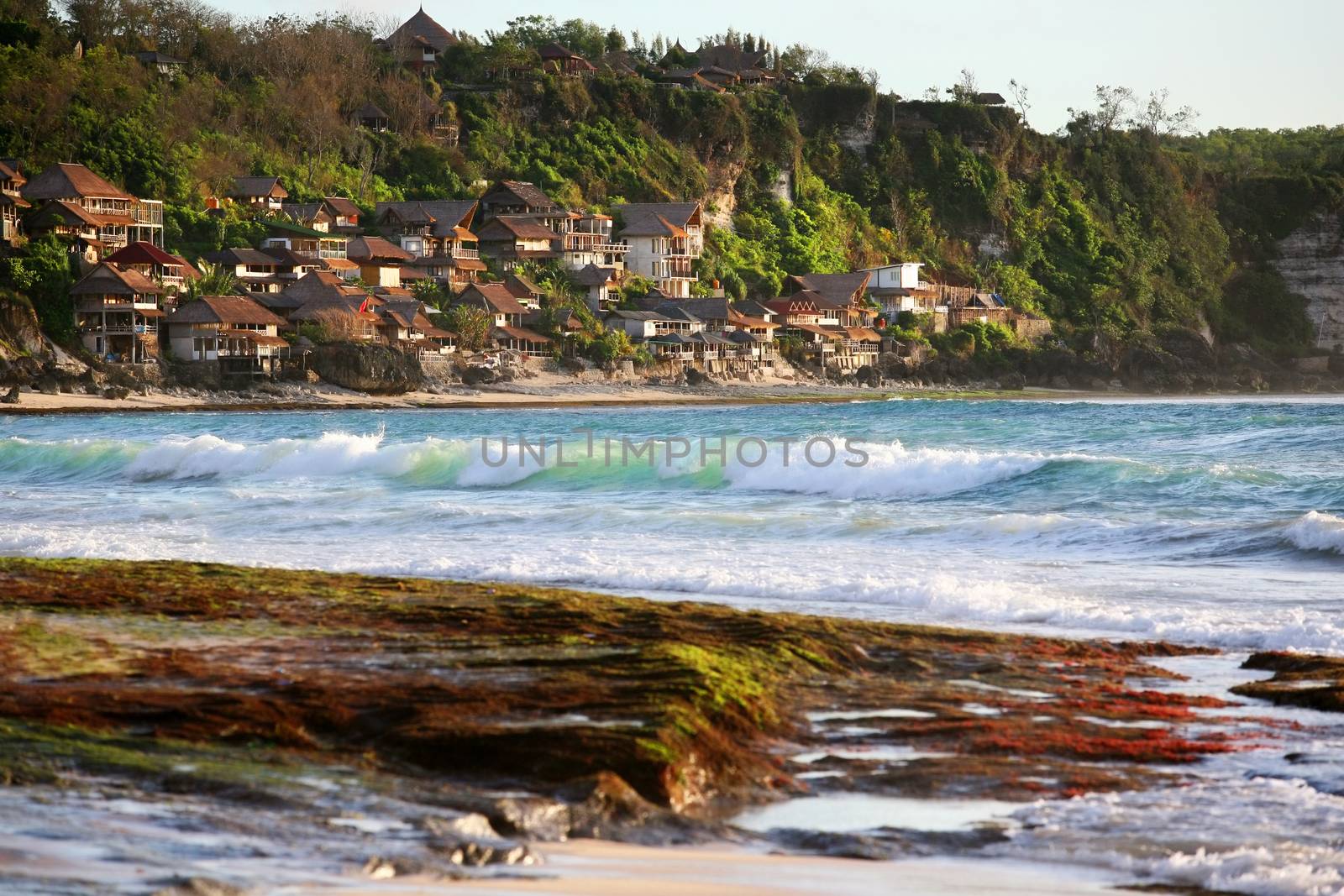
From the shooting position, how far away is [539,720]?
702 centimetres

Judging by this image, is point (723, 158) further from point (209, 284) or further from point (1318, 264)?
point (1318, 264)

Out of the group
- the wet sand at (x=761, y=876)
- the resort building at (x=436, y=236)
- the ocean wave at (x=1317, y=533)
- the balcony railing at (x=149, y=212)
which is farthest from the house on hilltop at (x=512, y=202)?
the wet sand at (x=761, y=876)

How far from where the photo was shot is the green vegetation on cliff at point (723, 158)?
286 ft

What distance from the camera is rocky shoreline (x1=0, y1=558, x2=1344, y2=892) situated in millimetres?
5785

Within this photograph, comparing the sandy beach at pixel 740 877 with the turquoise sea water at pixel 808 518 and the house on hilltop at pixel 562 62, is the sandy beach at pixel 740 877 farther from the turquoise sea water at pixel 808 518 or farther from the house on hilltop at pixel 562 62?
the house on hilltop at pixel 562 62

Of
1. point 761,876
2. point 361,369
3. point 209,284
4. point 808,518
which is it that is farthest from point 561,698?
point 209,284

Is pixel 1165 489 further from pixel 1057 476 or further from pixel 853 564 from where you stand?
pixel 853 564

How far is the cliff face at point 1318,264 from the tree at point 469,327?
7719cm

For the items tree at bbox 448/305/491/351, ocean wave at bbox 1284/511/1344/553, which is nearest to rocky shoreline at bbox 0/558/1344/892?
ocean wave at bbox 1284/511/1344/553

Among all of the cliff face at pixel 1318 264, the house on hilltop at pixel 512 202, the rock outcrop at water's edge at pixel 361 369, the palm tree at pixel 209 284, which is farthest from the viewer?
the cliff face at pixel 1318 264

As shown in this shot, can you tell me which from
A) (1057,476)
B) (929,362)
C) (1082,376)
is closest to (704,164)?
(929,362)

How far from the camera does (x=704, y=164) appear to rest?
111875 millimetres

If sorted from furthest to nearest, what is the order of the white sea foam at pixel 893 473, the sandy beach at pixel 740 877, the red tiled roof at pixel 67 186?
1. the red tiled roof at pixel 67 186
2. the white sea foam at pixel 893 473
3. the sandy beach at pixel 740 877

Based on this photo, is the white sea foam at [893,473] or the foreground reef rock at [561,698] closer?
the foreground reef rock at [561,698]
